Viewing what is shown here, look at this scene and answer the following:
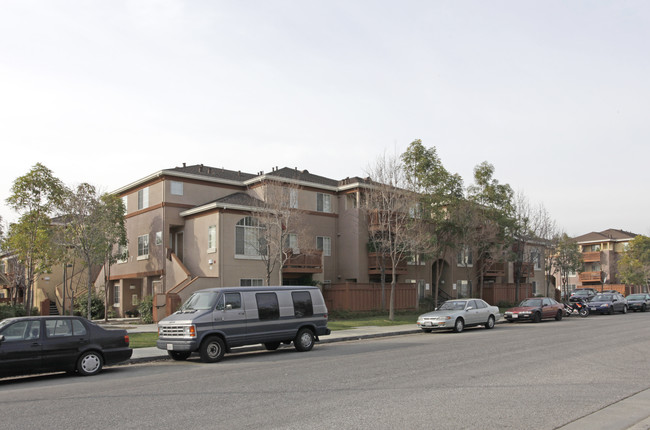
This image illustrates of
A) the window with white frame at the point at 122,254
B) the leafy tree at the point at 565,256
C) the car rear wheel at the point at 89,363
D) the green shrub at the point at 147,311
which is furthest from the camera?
the leafy tree at the point at 565,256

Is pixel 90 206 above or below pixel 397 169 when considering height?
below

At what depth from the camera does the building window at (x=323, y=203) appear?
3794 centimetres

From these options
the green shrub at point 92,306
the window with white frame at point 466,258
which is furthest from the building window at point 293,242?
the window with white frame at point 466,258

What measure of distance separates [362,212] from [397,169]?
195 inches

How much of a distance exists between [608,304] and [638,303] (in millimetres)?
6496

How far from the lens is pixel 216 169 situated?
1622 inches

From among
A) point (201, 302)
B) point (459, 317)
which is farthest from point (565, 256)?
point (201, 302)

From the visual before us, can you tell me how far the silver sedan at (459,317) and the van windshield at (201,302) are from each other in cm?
1166

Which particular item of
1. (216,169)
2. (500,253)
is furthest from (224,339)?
(500,253)

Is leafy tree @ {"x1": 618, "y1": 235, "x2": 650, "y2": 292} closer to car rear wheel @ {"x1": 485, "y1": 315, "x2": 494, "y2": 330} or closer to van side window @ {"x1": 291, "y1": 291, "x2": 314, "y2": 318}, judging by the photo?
car rear wheel @ {"x1": 485, "y1": 315, "x2": 494, "y2": 330}

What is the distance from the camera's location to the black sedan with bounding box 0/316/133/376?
12.4 meters

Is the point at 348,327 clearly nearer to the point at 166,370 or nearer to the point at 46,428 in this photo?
the point at 166,370

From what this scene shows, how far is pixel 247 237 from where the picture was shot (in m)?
33.2

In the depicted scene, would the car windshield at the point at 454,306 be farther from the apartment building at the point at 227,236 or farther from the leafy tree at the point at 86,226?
the leafy tree at the point at 86,226
